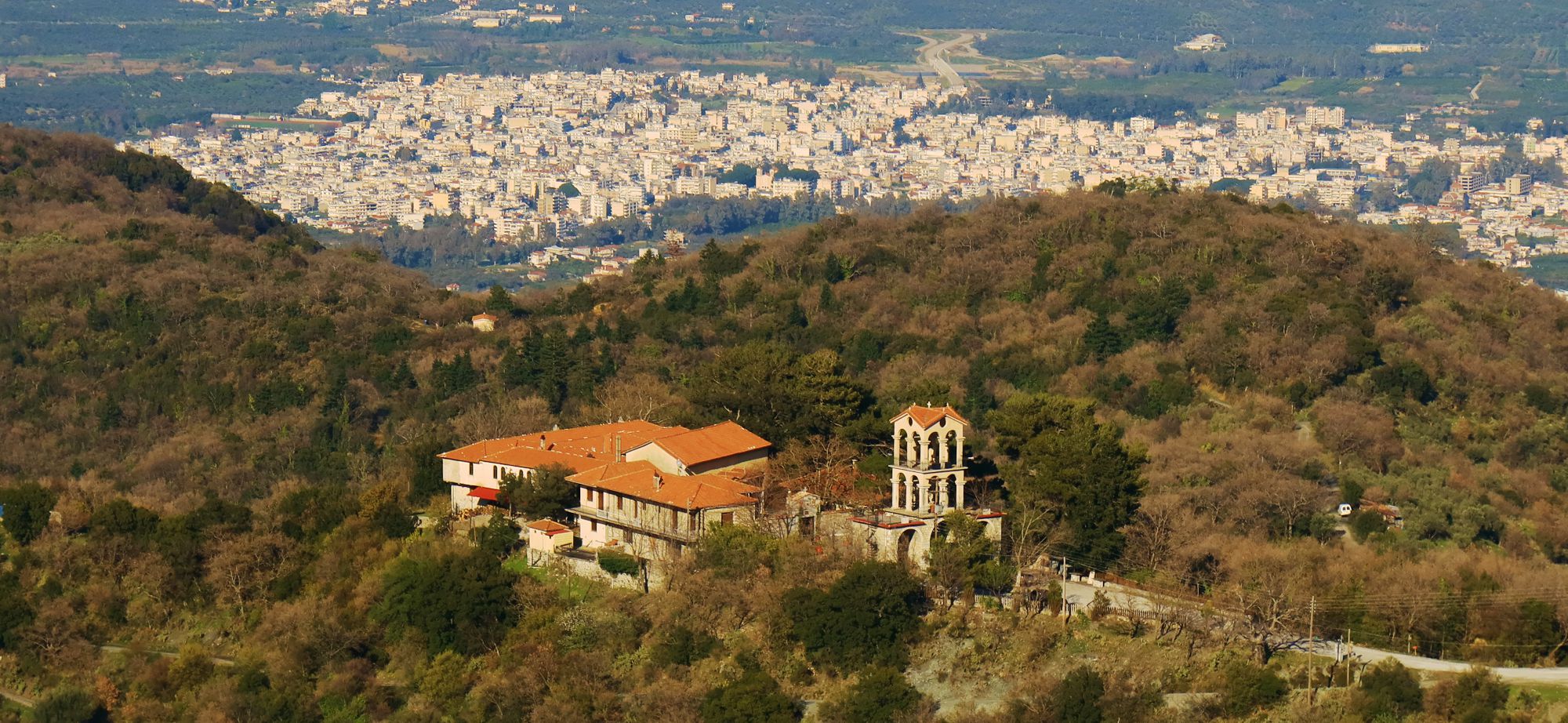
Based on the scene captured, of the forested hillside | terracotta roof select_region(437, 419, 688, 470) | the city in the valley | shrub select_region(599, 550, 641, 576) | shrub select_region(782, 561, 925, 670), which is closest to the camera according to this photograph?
shrub select_region(782, 561, 925, 670)

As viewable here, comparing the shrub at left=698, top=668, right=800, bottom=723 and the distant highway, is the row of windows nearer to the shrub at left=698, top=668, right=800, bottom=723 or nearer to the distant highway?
the shrub at left=698, top=668, right=800, bottom=723

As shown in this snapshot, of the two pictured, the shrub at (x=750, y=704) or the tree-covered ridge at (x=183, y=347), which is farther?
the tree-covered ridge at (x=183, y=347)

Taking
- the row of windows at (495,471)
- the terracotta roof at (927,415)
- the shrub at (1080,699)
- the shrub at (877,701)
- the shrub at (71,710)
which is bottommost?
the shrub at (71,710)

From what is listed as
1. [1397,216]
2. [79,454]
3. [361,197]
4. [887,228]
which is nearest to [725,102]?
[361,197]

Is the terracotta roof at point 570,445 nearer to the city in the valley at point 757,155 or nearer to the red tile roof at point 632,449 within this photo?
the red tile roof at point 632,449

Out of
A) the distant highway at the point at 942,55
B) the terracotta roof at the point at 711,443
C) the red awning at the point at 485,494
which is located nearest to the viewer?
the terracotta roof at the point at 711,443

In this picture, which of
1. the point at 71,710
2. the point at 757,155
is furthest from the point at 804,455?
the point at 757,155

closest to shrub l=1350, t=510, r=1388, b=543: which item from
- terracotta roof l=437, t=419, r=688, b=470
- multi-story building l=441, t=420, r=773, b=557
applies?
multi-story building l=441, t=420, r=773, b=557

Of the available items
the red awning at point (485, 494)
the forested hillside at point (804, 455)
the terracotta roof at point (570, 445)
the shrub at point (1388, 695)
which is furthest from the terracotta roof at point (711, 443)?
the shrub at point (1388, 695)
